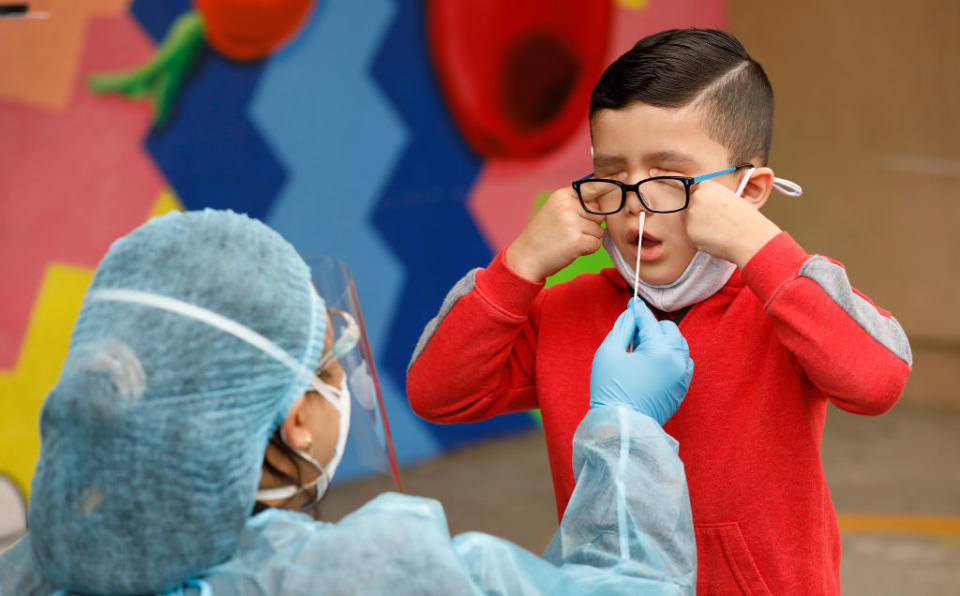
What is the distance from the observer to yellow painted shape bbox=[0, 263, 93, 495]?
2.76 meters

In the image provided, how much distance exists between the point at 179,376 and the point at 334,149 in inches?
105

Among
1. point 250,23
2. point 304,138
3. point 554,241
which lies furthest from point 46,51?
point 554,241

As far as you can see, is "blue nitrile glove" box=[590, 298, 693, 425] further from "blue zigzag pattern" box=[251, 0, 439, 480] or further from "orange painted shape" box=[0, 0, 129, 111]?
"blue zigzag pattern" box=[251, 0, 439, 480]

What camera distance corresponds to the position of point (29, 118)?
8.98 feet

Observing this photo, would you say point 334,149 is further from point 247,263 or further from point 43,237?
point 247,263

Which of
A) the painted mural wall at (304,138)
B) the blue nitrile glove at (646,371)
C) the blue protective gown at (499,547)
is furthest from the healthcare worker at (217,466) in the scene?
the painted mural wall at (304,138)

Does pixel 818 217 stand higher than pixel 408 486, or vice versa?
A: pixel 818 217

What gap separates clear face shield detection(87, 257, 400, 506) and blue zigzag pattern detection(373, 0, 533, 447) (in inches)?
93.1

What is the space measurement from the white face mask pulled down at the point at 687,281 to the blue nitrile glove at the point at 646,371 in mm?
92

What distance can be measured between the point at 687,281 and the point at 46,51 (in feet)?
7.25

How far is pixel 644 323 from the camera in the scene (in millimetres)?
1236

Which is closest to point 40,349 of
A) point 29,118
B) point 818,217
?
point 29,118

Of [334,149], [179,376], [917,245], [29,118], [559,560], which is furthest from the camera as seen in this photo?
[917,245]

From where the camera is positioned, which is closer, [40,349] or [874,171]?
[40,349]
